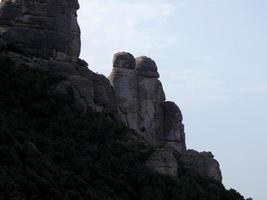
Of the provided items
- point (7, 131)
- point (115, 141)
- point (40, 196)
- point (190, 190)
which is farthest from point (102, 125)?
point (40, 196)

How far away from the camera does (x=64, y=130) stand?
5244 centimetres

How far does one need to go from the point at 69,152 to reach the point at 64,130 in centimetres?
416

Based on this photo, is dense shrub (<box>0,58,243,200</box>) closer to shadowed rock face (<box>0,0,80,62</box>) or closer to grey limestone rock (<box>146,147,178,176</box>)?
grey limestone rock (<box>146,147,178,176</box>)

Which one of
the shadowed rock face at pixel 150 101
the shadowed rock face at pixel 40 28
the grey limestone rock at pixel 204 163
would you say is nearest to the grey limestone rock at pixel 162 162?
the shadowed rock face at pixel 40 28

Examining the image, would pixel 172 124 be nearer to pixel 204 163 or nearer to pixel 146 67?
pixel 204 163

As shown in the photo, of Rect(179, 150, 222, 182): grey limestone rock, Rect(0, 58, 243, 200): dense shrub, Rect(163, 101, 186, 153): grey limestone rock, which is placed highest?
Rect(163, 101, 186, 153): grey limestone rock

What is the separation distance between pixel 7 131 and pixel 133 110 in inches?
1408

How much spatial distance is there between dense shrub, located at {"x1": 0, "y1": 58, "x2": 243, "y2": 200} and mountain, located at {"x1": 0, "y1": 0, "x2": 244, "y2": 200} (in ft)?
0.20

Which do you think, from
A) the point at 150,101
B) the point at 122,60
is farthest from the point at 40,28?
the point at 150,101

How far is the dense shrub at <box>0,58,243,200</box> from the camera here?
39.8m

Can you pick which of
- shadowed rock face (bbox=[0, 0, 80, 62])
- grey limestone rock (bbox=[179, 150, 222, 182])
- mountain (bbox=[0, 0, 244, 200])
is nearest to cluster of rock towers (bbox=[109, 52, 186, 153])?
grey limestone rock (bbox=[179, 150, 222, 182])

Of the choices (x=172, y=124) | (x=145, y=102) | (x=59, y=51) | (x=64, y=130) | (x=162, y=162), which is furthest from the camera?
(x=172, y=124)

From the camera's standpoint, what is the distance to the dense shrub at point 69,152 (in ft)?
131

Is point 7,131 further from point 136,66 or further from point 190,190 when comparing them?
point 136,66
